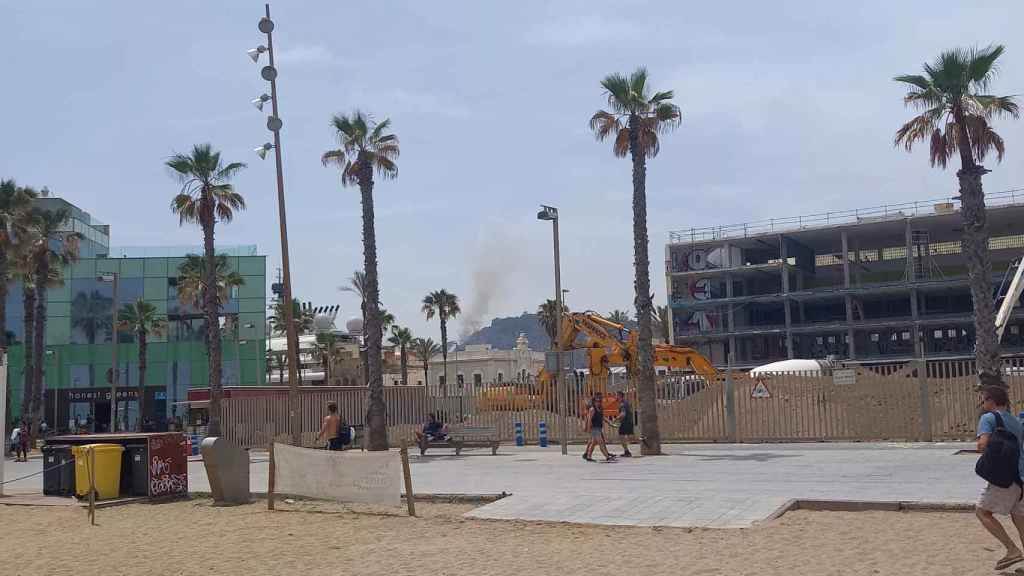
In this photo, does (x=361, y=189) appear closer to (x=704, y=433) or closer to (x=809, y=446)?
(x=704, y=433)

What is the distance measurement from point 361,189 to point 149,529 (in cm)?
1676

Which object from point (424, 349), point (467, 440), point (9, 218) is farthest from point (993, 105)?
point (424, 349)

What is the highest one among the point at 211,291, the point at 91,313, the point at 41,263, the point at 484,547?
the point at 41,263

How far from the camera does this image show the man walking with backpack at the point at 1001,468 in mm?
8516

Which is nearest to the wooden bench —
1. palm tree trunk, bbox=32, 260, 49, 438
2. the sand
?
the sand

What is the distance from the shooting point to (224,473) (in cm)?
1611

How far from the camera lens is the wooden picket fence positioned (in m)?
24.6

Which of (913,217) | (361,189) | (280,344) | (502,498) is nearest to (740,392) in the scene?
(361,189)

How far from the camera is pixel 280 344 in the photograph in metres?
81.9

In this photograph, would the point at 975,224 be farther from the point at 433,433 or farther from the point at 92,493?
the point at 92,493

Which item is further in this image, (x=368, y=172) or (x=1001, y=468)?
(x=368, y=172)

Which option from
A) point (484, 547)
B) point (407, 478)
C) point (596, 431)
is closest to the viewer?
point (484, 547)

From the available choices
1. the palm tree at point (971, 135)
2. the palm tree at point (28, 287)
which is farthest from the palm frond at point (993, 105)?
the palm tree at point (28, 287)

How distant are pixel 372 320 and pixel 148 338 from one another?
110 feet
